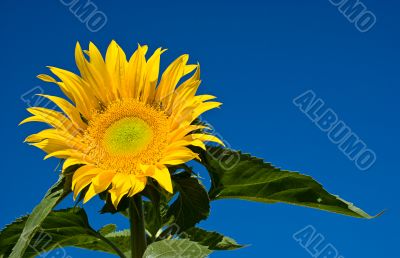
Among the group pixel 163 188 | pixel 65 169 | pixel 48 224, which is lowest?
pixel 48 224

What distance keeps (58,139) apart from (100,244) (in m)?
0.76

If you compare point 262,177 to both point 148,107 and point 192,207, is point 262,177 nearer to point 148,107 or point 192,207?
Result: point 192,207

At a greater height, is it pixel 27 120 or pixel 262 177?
pixel 262 177

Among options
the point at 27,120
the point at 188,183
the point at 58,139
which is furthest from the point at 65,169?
the point at 188,183

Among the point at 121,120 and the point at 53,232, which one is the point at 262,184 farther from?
the point at 53,232

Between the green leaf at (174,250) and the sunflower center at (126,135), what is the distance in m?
0.44

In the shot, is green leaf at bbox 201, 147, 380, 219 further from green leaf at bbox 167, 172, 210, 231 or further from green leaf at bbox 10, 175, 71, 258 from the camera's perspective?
green leaf at bbox 10, 175, 71, 258

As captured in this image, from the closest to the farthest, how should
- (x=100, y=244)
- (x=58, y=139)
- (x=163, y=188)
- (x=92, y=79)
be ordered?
(x=163, y=188) < (x=58, y=139) < (x=92, y=79) < (x=100, y=244)

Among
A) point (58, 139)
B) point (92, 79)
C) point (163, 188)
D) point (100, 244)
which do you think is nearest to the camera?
point (163, 188)

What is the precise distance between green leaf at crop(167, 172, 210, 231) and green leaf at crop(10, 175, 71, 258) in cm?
45

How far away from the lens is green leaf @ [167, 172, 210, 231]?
2.41 metres

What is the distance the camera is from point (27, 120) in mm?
2592

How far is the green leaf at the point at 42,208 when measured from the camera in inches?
91.8

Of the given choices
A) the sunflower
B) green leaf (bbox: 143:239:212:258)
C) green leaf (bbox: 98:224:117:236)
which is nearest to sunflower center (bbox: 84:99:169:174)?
the sunflower
